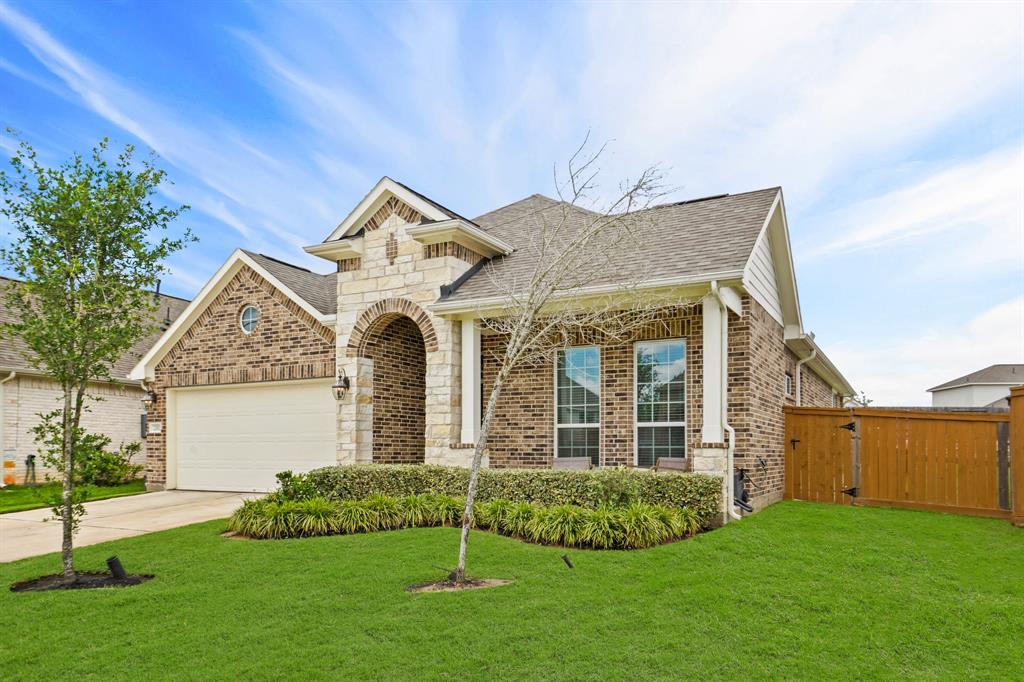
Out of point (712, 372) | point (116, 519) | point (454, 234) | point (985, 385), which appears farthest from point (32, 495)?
point (985, 385)

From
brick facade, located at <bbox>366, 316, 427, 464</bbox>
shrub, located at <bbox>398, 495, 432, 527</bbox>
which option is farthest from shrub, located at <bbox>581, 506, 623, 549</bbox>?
brick facade, located at <bbox>366, 316, 427, 464</bbox>

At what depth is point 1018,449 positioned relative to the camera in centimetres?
982

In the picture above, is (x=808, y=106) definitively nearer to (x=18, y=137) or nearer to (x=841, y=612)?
(x=841, y=612)

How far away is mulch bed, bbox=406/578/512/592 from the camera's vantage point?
21.6 ft

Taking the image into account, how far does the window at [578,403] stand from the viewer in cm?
1165

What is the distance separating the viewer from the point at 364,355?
13.1 m

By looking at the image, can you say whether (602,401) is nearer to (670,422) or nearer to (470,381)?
(670,422)

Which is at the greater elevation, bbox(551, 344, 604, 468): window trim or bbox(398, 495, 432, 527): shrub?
bbox(551, 344, 604, 468): window trim

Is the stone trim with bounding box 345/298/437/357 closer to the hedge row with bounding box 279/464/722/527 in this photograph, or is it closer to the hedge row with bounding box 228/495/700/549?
the hedge row with bounding box 279/464/722/527

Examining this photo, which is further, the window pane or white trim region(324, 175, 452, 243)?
white trim region(324, 175, 452, 243)

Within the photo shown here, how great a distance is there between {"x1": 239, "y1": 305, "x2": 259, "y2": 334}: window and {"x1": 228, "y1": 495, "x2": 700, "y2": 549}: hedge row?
19.6 feet

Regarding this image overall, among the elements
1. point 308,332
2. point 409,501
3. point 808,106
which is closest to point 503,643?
point 409,501

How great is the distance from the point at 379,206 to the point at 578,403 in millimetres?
5093

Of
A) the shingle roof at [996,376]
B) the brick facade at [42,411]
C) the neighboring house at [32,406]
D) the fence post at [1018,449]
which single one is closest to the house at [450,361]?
→ the neighboring house at [32,406]
